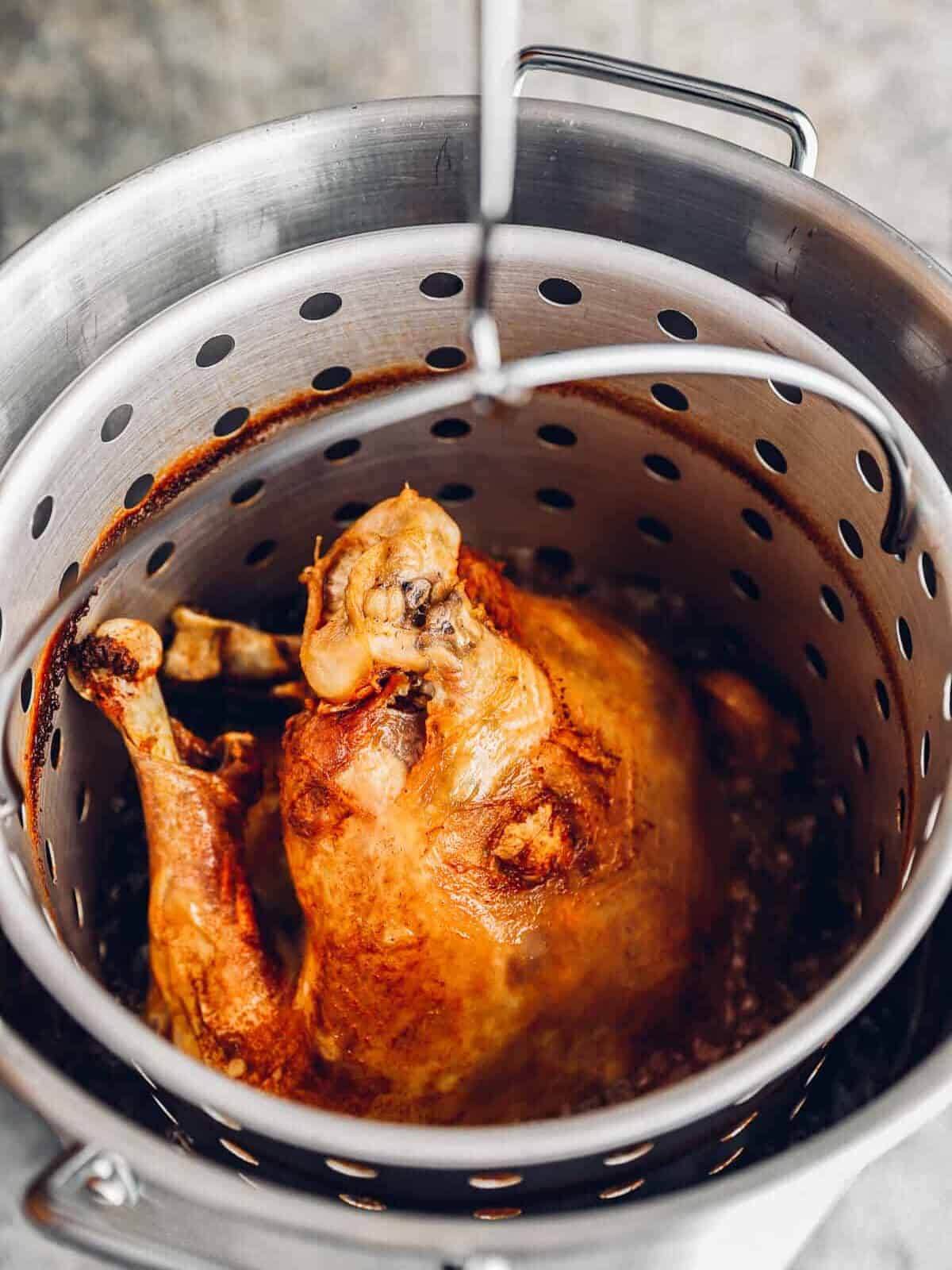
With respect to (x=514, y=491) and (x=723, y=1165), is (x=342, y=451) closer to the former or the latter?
(x=514, y=491)

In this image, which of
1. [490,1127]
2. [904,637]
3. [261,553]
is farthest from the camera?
[261,553]

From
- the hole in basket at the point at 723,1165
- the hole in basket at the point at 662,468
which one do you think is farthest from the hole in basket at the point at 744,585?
the hole in basket at the point at 723,1165

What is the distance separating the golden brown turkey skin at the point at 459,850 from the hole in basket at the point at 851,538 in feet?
0.64

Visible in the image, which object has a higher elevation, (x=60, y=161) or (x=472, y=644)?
(x=60, y=161)

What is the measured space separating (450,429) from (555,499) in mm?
128

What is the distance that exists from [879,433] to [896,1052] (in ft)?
1.38

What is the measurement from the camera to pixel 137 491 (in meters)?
0.86

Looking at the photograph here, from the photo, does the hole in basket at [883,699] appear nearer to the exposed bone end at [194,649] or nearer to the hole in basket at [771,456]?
the hole in basket at [771,456]

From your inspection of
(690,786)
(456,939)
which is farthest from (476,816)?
(690,786)

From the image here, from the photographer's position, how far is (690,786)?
91 centimetres

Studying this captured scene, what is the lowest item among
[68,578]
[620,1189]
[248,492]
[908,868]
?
[620,1189]

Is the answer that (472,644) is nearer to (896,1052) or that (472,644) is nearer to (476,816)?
(476,816)

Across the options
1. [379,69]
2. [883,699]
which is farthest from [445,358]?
[379,69]

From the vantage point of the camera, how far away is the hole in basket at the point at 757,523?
938 millimetres
